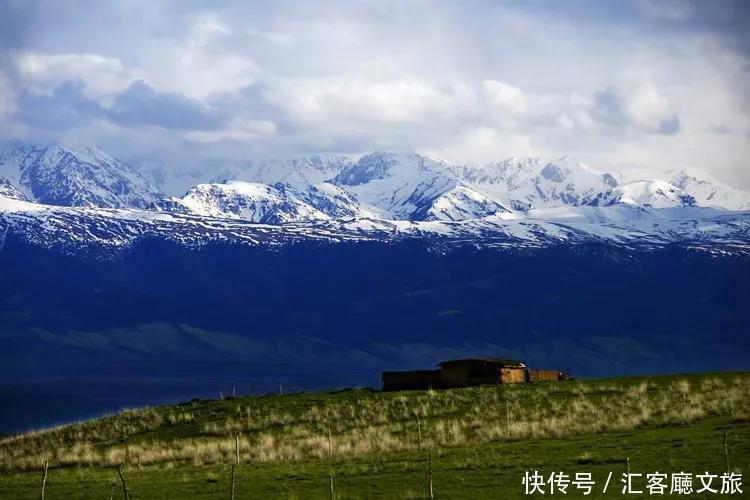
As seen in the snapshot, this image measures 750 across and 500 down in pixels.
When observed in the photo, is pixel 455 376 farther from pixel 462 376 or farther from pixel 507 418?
pixel 507 418

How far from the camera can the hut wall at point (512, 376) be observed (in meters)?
99.1

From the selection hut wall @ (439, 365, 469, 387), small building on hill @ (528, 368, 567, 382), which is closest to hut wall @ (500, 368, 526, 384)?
small building on hill @ (528, 368, 567, 382)

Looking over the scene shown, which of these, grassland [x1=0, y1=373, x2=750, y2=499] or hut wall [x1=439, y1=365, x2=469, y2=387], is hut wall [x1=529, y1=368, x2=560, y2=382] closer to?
hut wall [x1=439, y1=365, x2=469, y2=387]

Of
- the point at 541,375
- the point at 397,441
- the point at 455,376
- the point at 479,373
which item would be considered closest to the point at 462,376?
the point at 455,376

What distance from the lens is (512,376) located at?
331 feet

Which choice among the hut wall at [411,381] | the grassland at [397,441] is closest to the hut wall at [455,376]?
the hut wall at [411,381]

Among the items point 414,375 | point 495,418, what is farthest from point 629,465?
point 414,375

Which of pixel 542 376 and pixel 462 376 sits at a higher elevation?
pixel 542 376

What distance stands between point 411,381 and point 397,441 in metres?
34.7

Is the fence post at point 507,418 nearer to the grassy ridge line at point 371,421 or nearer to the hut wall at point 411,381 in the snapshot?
the grassy ridge line at point 371,421

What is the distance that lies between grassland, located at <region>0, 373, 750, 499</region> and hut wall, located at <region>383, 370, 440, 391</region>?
5081 mm

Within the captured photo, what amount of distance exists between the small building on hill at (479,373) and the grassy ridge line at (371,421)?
7196 millimetres

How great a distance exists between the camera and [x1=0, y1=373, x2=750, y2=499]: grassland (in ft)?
170

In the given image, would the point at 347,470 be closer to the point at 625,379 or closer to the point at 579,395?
the point at 579,395
